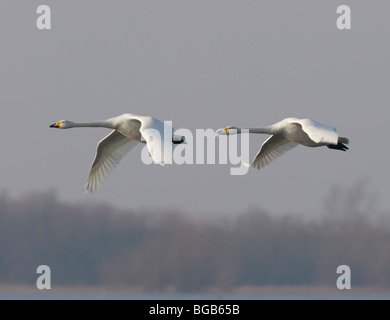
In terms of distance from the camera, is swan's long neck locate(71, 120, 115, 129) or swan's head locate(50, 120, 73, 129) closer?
swan's long neck locate(71, 120, 115, 129)

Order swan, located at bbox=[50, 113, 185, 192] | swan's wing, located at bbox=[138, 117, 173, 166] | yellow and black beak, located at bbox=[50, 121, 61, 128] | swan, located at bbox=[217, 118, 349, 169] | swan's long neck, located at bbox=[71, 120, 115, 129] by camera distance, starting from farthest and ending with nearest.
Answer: yellow and black beak, located at bbox=[50, 121, 61, 128], swan's long neck, located at bbox=[71, 120, 115, 129], swan, located at bbox=[217, 118, 349, 169], swan, located at bbox=[50, 113, 185, 192], swan's wing, located at bbox=[138, 117, 173, 166]

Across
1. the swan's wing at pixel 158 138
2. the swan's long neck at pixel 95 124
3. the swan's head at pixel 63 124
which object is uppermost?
the swan's head at pixel 63 124

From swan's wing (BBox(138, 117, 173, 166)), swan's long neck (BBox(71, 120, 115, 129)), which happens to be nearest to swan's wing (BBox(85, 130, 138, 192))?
swan's long neck (BBox(71, 120, 115, 129))

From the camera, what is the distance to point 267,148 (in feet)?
82.7

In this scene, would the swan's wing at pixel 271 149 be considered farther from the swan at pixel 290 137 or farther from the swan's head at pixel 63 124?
the swan's head at pixel 63 124

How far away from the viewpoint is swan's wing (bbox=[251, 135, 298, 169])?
2511cm

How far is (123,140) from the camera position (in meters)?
24.9

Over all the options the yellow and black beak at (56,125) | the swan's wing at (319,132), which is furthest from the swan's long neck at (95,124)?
the swan's wing at (319,132)

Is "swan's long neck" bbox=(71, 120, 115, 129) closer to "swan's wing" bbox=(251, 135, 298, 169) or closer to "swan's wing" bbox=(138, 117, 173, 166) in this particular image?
"swan's wing" bbox=(138, 117, 173, 166)

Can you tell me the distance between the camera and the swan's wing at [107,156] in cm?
2484

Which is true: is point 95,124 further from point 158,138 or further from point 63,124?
point 158,138

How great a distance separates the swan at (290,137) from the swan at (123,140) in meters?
2.55

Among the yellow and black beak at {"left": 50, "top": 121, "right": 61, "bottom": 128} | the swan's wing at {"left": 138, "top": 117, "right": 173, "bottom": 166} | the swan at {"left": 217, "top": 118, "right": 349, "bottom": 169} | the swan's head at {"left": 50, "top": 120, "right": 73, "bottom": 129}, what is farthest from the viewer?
the yellow and black beak at {"left": 50, "top": 121, "right": 61, "bottom": 128}
